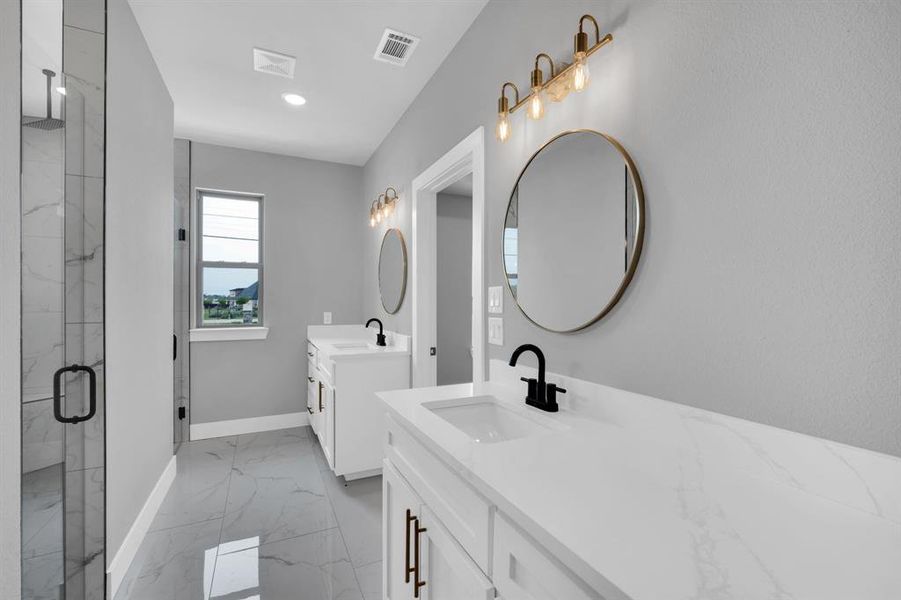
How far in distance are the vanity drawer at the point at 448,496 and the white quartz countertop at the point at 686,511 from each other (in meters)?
0.06

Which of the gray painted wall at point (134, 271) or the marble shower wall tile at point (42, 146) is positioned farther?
the gray painted wall at point (134, 271)

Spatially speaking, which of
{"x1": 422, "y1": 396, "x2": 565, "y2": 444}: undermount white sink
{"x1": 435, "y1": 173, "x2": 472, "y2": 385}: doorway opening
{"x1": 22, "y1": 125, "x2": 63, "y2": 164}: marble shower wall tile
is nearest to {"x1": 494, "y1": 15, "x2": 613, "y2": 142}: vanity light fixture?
{"x1": 422, "y1": 396, "x2": 565, "y2": 444}: undermount white sink

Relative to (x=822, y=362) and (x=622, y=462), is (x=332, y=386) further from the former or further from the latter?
(x=822, y=362)

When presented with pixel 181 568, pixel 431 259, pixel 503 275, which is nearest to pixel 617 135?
pixel 503 275

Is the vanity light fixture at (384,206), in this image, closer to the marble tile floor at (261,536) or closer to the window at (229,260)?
the window at (229,260)

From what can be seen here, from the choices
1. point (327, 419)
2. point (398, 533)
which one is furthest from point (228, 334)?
point (398, 533)

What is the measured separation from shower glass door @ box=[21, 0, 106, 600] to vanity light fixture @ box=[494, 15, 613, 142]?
4.85 feet

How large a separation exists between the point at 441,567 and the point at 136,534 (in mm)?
1932

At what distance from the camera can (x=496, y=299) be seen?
185cm

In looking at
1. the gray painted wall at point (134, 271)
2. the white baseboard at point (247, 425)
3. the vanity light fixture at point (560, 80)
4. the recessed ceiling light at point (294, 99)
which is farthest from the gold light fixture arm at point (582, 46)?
the white baseboard at point (247, 425)

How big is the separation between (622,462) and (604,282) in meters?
0.56

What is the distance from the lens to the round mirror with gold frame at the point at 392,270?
3.05 metres

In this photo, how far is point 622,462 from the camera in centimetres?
90

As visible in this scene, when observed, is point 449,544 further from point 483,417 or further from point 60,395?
point 60,395
